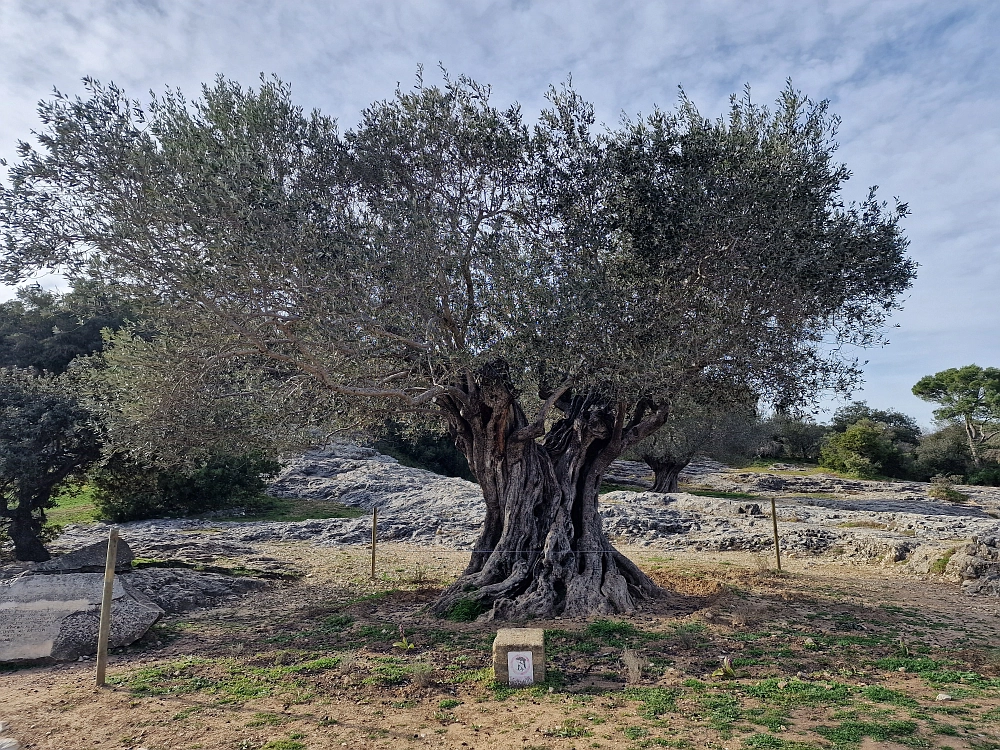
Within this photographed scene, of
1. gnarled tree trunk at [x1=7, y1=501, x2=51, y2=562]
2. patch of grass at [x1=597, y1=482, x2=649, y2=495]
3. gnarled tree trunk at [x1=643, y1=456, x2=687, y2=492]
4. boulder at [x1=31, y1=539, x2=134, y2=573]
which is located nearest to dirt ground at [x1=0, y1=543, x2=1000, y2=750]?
boulder at [x1=31, y1=539, x2=134, y2=573]

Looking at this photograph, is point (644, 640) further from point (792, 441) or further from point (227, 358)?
point (792, 441)

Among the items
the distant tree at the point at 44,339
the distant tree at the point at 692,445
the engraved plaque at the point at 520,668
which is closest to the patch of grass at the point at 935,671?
the engraved plaque at the point at 520,668

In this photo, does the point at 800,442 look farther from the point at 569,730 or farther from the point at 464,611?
the point at 569,730

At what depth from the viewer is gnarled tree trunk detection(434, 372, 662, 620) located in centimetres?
1120

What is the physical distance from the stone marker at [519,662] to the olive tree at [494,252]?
3.52 metres

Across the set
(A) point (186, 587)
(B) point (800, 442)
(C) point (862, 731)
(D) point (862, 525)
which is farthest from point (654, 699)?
(B) point (800, 442)

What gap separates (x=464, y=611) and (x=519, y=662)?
3.86 m

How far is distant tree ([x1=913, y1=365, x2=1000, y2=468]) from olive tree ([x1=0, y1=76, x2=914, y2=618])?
182 feet

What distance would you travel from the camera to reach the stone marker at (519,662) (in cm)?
701

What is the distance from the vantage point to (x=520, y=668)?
704 centimetres

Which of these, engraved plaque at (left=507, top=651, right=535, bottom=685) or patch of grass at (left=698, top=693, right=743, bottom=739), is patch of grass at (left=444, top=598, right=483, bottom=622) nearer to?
engraved plaque at (left=507, top=651, right=535, bottom=685)

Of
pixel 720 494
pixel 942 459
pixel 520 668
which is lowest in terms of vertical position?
pixel 520 668

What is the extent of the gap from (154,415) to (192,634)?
12.7 ft

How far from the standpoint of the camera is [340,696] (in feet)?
22.3
